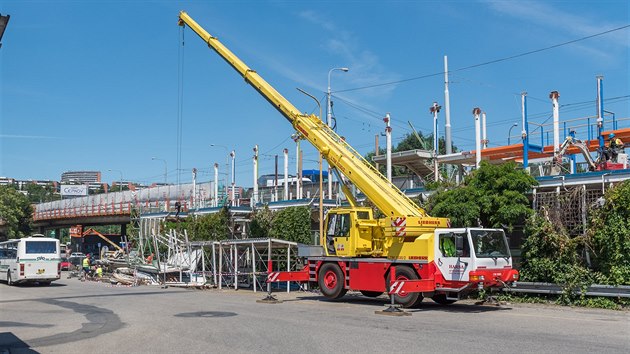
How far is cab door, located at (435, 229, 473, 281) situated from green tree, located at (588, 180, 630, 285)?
456cm

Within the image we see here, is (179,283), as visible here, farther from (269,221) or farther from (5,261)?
(5,261)

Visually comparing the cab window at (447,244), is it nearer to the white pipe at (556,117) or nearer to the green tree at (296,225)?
the white pipe at (556,117)

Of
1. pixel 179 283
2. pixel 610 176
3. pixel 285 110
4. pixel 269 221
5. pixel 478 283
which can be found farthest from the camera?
pixel 269 221

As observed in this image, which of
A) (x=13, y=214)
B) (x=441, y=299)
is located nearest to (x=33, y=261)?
(x=441, y=299)

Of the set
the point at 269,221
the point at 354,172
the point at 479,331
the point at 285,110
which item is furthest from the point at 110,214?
the point at 479,331

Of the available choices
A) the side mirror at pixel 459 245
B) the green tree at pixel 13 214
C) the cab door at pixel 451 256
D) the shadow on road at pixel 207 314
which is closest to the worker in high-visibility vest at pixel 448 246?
the cab door at pixel 451 256

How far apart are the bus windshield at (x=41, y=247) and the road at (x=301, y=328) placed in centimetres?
1300

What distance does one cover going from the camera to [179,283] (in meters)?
33.5

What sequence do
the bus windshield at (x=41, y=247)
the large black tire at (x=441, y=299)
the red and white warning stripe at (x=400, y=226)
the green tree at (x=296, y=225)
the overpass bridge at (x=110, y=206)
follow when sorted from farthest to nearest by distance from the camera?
the overpass bridge at (x=110, y=206), the bus windshield at (x=41, y=247), the green tree at (x=296, y=225), the large black tire at (x=441, y=299), the red and white warning stripe at (x=400, y=226)

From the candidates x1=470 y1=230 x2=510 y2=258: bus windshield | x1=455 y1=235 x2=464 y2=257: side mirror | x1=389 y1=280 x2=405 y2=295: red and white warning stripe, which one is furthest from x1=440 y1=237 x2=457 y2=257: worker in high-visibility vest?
x1=389 y1=280 x2=405 y2=295: red and white warning stripe

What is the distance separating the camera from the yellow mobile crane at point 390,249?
19641 mm

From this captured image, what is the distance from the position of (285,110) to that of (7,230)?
6920 centimetres

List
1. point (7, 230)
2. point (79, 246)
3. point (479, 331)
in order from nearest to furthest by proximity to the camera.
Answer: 1. point (479, 331)
2. point (7, 230)
3. point (79, 246)

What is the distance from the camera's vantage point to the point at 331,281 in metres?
23.6
